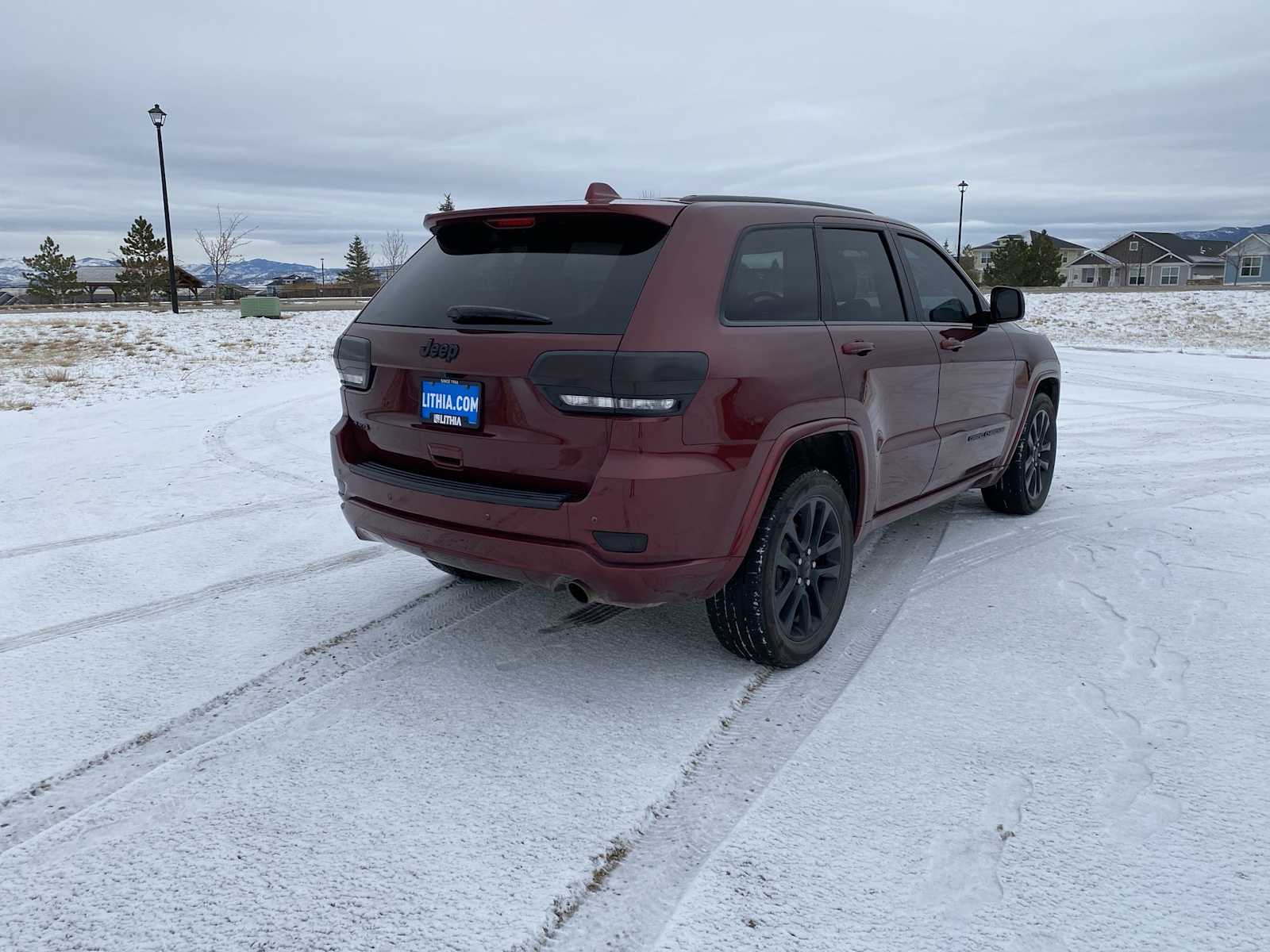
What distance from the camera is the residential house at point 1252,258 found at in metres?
82.6

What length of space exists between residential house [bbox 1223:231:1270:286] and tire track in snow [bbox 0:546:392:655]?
94.6 metres

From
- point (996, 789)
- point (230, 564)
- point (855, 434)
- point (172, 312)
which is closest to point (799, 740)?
point (996, 789)

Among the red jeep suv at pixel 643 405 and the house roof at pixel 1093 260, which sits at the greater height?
the house roof at pixel 1093 260

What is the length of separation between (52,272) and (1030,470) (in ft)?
269

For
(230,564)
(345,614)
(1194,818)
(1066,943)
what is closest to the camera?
(1066,943)

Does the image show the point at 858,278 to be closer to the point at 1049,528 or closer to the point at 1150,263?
the point at 1049,528

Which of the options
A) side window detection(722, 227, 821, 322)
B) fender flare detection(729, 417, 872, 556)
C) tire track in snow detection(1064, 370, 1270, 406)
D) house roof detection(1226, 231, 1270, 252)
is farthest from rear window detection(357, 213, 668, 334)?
house roof detection(1226, 231, 1270, 252)

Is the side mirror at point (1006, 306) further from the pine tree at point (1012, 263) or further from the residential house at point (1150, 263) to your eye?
the residential house at point (1150, 263)

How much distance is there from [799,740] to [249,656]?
2.12 metres

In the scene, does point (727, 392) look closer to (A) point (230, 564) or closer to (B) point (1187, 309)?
(A) point (230, 564)

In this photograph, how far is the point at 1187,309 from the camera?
30312 mm

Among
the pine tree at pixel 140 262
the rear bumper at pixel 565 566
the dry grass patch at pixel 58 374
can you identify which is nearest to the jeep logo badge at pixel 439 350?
the rear bumper at pixel 565 566

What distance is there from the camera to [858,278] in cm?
415

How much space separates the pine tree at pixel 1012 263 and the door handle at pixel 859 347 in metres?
56.9
